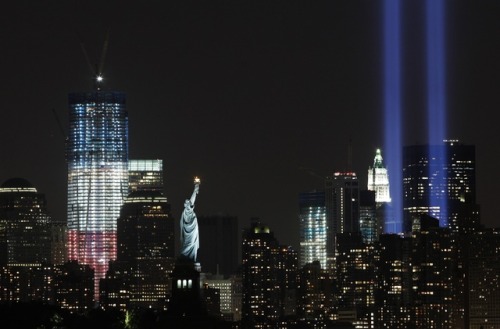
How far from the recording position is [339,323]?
193 meters

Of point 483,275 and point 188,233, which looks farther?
point 483,275

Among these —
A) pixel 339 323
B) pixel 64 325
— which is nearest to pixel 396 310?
pixel 339 323

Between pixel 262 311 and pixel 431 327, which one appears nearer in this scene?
pixel 431 327

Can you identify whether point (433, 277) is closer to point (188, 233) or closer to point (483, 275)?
point (483, 275)

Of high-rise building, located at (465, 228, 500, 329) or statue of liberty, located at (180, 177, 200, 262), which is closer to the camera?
statue of liberty, located at (180, 177, 200, 262)

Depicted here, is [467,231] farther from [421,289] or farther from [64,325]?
[64,325]

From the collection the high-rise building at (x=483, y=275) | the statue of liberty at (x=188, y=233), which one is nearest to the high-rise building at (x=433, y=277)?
the high-rise building at (x=483, y=275)

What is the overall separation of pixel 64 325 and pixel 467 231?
100.0 metres

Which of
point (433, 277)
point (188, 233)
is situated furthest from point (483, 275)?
point (188, 233)

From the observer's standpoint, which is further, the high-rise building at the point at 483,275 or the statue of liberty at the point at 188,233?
the high-rise building at the point at 483,275

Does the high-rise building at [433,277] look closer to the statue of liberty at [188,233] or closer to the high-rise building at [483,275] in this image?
the high-rise building at [483,275]

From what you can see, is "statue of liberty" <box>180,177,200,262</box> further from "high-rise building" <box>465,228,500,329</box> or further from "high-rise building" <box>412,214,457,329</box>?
"high-rise building" <box>465,228,500,329</box>

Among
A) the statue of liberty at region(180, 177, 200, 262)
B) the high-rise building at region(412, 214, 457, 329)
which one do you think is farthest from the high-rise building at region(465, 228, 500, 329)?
the statue of liberty at region(180, 177, 200, 262)

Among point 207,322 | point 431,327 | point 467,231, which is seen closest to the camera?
point 207,322
